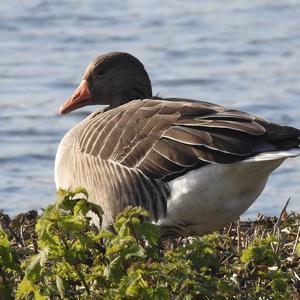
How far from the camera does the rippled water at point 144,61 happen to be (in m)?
12.1

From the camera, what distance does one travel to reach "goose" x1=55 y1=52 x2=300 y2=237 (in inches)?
270

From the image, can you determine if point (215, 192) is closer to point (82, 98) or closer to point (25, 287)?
point (25, 287)

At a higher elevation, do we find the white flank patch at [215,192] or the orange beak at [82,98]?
the orange beak at [82,98]

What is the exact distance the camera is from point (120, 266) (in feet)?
17.4

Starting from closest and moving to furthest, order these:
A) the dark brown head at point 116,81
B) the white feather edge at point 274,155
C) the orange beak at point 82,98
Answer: the white feather edge at point 274,155 → the dark brown head at point 116,81 → the orange beak at point 82,98

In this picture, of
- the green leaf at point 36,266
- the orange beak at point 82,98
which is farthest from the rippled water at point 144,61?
the green leaf at point 36,266

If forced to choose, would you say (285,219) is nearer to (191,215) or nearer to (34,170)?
(191,215)

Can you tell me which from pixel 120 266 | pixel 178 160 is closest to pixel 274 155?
pixel 178 160

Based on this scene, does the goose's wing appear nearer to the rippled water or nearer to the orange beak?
the orange beak

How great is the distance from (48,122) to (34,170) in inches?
54.4

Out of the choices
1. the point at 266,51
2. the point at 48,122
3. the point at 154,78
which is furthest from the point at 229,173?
the point at 266,51

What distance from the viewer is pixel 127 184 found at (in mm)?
7316

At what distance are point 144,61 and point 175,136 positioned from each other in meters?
8.21

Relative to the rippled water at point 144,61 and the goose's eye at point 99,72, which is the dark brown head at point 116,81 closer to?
the goose's eye at point 99,72
